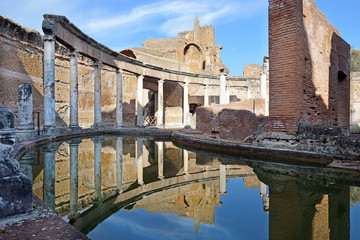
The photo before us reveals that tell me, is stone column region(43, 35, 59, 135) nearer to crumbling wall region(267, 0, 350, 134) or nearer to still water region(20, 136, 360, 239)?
still water region(20, 136, 360, 239)

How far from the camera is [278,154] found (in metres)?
5.58

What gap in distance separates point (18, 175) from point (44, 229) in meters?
0.61

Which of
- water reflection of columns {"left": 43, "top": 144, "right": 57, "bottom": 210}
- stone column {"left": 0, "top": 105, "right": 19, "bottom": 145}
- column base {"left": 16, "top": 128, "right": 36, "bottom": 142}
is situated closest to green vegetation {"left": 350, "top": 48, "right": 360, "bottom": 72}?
column base {"left": 16, "top": 128, "right": 36, "bottom": 142}

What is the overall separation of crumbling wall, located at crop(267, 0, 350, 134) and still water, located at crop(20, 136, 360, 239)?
173 centimetres

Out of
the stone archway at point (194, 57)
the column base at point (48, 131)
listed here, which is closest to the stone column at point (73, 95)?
the column base at point (48, 131)

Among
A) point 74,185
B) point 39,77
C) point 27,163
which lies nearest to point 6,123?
point 27,163

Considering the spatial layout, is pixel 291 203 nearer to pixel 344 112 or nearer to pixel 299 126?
pixel 299 126

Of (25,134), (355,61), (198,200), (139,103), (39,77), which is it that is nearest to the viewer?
(198,200)

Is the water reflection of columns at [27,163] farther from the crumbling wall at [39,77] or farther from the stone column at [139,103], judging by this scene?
the stone column at [139,103]

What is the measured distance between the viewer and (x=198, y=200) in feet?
9.79

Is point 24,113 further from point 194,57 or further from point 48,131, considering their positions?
point 194,57

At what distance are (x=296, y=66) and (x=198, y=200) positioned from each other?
4635 mm

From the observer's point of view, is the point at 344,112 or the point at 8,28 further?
A: the point at 8,28

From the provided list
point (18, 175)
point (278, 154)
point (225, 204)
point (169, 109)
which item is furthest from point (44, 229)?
point (169, 109)
